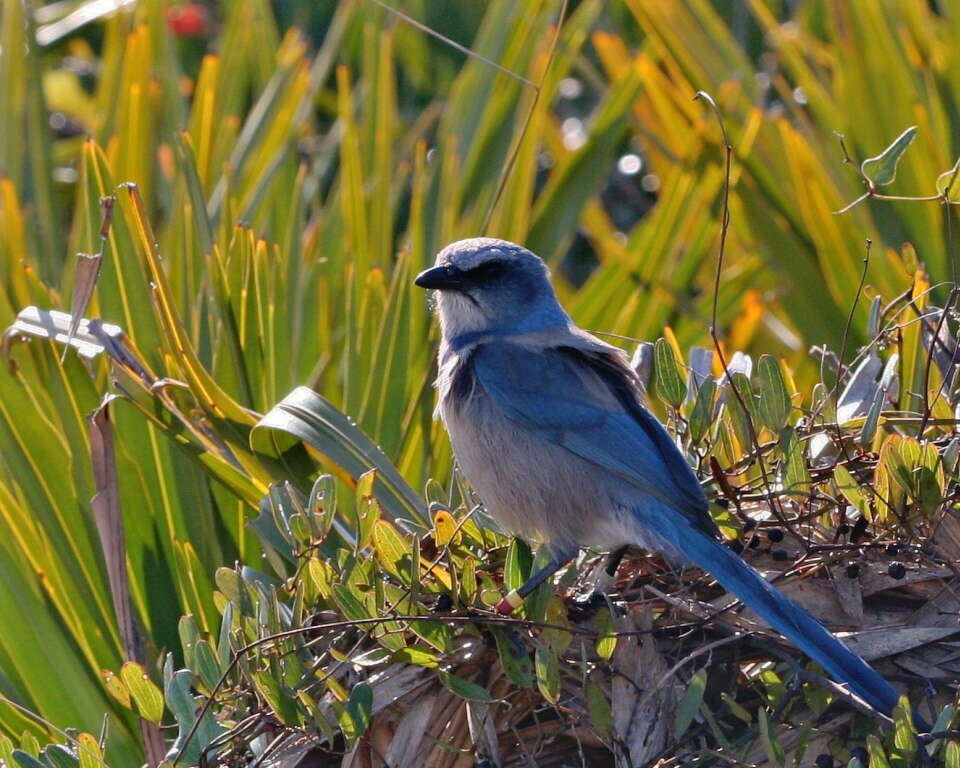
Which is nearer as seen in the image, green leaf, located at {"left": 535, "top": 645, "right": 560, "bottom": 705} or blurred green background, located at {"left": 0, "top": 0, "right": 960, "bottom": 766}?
green leaf, located at {"left": 535, "top": 645, "right": 560, "bottom": 705}

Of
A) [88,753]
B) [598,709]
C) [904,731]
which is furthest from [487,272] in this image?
[904,731]

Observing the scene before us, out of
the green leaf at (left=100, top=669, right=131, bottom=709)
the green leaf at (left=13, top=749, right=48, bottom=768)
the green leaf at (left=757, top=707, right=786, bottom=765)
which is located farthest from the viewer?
the green leaf at (left=100, top=669, right=131, bottom=709)

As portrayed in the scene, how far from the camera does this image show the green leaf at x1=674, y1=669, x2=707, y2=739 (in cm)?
211

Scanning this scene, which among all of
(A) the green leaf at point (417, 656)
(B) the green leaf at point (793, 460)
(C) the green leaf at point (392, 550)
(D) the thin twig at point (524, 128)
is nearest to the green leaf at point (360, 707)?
(A) the green leaf at point (417, 656)

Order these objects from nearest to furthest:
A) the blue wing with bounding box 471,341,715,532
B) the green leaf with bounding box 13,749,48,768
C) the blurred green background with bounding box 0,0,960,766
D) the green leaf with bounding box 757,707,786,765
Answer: the green leaf with bounding box 757,707,786,765 → the green leaf with bounding box 13,749,48,768 → the blue wing with bounding box 471,341,715,532 → the blurred green background with bounding box 0,0,960,766

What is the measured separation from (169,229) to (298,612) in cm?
224

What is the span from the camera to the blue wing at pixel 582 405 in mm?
2732

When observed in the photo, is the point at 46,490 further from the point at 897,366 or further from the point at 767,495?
the point at 897,366

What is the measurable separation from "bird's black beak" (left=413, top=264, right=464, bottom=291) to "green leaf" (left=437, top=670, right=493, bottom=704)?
1252 millimetres

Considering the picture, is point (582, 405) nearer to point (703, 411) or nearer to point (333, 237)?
point (703, 411)

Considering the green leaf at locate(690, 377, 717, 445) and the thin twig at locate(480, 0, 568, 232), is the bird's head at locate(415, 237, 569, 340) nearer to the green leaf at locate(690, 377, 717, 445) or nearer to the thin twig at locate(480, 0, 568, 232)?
the thin twig at locate(480, 0, 568, 232)

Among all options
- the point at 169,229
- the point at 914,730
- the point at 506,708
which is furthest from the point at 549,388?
the point at 169,229

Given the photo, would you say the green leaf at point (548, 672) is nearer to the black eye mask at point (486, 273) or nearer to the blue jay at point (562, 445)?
the blue jay at point (562, 445)

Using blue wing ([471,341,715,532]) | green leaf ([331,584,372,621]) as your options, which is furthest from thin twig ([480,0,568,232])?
green leaf ([331,584,372,621])
